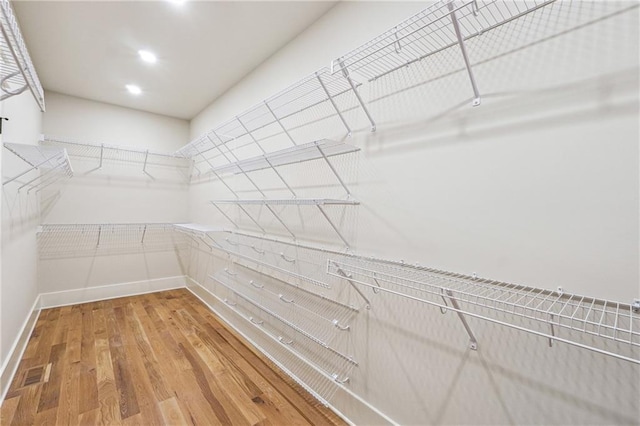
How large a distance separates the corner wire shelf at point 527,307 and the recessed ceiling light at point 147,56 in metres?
2.31

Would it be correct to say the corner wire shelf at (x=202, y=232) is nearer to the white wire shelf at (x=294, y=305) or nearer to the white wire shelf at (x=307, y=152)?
the white wire shelf at (x=294, y=305)

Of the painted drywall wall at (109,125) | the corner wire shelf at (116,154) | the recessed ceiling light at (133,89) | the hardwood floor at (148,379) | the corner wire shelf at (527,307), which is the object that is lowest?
the hardwood floor at (148,379)

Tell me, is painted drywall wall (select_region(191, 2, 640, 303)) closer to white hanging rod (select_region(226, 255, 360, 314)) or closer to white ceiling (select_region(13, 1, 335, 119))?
white hanging rod (select_region(226, 255, 360, 314))

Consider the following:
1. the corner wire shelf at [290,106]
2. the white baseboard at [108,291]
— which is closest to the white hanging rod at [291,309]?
the corner wire shelf at [290,106]

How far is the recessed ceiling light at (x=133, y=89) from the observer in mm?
2899

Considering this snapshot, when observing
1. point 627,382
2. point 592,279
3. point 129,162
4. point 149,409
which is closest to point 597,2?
point 592,279

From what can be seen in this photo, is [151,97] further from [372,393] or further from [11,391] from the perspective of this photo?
[372,393]

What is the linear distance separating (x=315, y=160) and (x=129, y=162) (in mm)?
2956

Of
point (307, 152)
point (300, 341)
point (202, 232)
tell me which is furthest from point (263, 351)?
point (307, 152)

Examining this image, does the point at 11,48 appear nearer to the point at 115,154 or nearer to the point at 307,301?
the point at 307,301

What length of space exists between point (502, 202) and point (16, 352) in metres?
3.15

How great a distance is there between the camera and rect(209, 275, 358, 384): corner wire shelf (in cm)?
165

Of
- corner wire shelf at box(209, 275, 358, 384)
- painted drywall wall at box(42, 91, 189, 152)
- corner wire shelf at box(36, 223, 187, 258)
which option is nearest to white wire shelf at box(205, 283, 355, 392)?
corner wire shelf at box(209, 275, 358, 384)

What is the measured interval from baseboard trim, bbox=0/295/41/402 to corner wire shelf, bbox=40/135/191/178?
5.40ft
